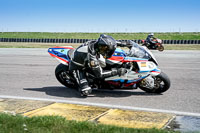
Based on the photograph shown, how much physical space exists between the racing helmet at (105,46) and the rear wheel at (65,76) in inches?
49.4

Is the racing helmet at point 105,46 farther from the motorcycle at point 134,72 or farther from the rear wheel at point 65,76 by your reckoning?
the rear wheel at point 65,76

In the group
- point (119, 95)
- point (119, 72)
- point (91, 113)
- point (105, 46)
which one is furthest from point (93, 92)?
point (91, 113)

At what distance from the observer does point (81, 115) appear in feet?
18.0

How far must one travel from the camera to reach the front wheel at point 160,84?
7.10 m

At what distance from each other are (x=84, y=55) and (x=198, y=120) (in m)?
2.85

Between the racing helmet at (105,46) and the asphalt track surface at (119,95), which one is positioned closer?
the asphalt track surface at (119,95)

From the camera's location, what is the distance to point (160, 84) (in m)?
7.30

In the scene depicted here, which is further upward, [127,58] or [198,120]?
[127,58]

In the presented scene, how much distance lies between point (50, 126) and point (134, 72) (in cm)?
293

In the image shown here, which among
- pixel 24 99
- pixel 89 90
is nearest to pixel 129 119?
pixel 89 90

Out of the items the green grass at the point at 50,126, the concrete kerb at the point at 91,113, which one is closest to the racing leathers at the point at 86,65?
the concrete kerb at the point at 91,113

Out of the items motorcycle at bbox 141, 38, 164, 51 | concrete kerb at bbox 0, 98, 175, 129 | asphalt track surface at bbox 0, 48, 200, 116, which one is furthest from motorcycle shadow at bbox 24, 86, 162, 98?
motorcycle at bbox 141, 38, 164, 51

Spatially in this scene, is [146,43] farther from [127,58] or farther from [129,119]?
[129,119]

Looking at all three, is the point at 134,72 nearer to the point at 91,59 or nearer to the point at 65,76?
the point at 91,59
